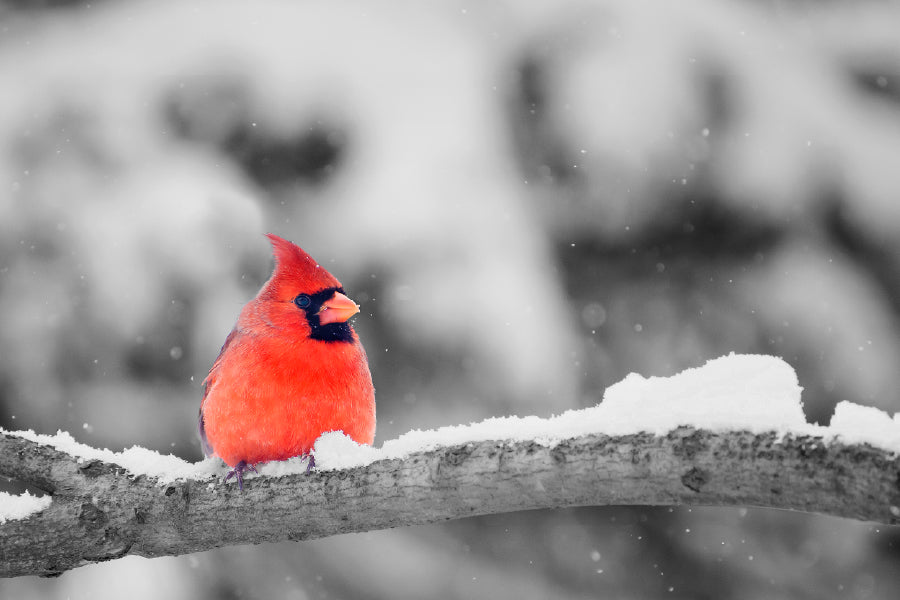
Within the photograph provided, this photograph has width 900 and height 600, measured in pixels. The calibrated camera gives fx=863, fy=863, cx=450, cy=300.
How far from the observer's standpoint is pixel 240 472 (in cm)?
240

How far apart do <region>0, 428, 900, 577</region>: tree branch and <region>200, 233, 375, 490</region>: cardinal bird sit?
165mm

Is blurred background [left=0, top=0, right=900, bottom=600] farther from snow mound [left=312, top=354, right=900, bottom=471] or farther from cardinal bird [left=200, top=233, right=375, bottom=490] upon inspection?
snow mound [left=312, top=354, right=900, bottom=471]

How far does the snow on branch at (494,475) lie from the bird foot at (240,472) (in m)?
0.02

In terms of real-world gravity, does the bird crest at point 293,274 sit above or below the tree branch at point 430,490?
above

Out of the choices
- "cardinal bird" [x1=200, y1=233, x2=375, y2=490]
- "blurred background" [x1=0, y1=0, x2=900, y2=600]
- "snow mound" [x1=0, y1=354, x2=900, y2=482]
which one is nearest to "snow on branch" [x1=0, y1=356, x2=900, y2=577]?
"snow mound" [x1=0, y1=354, x2=900, y2=482]

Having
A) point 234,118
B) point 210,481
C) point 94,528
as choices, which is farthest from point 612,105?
point 94,528

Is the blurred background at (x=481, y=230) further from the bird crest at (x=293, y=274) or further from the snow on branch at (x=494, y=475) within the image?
the snow on branch at (x=494, y=475)

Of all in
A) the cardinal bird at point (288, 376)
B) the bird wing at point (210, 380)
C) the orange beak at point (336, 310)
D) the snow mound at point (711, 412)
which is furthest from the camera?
the bird wing at point (210, 380)

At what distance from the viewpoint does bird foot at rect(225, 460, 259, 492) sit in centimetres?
235

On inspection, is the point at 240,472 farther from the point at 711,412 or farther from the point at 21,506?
the point at 711,412

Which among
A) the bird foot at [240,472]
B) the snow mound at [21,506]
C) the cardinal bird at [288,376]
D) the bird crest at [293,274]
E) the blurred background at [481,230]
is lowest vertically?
the snow mound at [21,506]

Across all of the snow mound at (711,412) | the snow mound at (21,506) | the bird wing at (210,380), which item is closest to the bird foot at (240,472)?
the bird wing at (210,380)

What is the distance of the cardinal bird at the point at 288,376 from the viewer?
2598 millimetres

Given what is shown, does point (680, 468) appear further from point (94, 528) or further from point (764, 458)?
point (94, 528)
